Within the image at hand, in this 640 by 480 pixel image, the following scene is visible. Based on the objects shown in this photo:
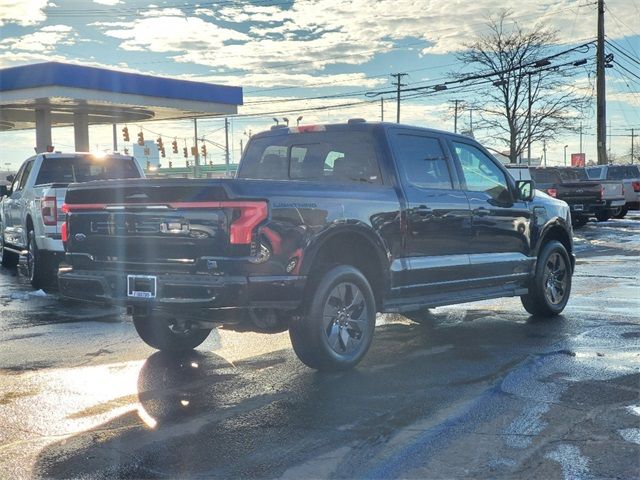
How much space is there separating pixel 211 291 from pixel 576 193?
2107 cm

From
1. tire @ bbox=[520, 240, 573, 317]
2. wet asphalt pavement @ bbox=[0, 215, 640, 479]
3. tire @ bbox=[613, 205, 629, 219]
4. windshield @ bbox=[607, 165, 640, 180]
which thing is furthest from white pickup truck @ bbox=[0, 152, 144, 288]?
windshield @ bbox=[607, 165, 640, 180]

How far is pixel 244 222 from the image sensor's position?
5.05 meters

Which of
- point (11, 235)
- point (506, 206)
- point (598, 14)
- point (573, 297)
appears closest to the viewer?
point (506, 206)

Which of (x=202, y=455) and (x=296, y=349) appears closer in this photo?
(x=202, y=455)

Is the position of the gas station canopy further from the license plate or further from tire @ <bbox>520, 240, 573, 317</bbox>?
the license plate

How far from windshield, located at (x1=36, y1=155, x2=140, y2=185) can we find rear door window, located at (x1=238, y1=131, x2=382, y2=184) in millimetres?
5554

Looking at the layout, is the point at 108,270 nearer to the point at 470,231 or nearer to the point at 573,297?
the point at 470,231

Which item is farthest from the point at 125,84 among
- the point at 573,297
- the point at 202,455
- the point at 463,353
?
the point at 202,455

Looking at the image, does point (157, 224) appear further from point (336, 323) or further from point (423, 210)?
point (423, 210)

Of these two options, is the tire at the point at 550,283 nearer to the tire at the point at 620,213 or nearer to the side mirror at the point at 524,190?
the side mirror at the point at 524,190

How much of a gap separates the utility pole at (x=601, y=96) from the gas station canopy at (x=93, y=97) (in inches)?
668

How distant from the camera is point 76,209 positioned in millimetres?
6062

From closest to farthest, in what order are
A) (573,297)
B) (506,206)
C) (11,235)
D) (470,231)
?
(470,231) → (506,206) → (573,297) → (11,235)

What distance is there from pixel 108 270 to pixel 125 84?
2356cm
